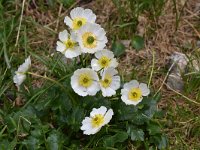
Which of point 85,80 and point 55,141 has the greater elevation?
point 85,80

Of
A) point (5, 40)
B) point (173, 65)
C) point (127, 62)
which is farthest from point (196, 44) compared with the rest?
point (5, 40)

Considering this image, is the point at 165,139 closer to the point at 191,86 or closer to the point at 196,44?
the point at 191,86

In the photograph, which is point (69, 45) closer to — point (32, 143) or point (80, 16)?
point (80, 16)

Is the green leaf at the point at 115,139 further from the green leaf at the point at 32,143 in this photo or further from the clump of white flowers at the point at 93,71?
the green leaf at the point at 32,143

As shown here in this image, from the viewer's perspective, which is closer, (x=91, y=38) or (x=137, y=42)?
(x=91, y=38)

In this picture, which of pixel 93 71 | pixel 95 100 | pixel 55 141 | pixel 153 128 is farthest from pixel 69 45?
pixel 153 128

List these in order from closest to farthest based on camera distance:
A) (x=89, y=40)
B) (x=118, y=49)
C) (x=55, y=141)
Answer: (x=89, y=40), (x=55, y=141), (x=118, y=49)

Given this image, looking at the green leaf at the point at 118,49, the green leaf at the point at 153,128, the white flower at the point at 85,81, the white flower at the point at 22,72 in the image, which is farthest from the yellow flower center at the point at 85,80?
the green leaf at the point at 118,49

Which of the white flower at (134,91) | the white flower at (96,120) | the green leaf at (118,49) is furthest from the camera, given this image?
the green leaf at (118,49)
